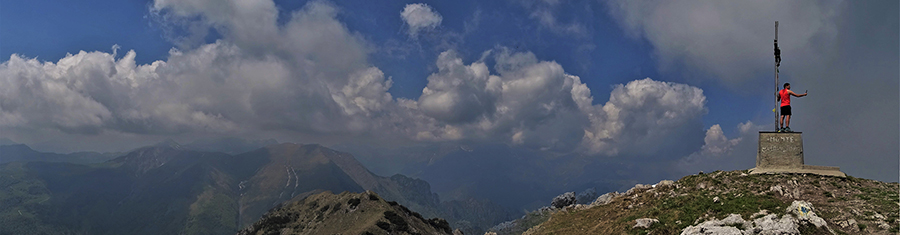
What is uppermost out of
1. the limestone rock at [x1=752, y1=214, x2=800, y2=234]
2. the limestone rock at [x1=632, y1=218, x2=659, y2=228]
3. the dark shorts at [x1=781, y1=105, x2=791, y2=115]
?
the dark shorts at [x1=781, y1=105, x2=791, y2=115]

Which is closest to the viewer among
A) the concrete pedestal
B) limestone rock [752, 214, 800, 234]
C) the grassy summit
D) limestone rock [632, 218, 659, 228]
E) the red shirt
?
Answer: limestone rock [752, 214, 800, 234]

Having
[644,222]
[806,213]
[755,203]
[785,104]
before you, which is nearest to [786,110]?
[785,104]

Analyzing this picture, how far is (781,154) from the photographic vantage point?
136 ft

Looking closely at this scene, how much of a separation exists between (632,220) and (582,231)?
274 inches

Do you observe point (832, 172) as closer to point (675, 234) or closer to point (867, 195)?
point (867, 195)

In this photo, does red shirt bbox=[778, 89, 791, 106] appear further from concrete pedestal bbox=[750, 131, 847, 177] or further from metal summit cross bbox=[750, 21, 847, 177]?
concrete pedestal bbox=[750, 131, 847, 177]

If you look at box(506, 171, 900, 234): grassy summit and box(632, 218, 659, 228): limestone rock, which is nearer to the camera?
box(506, 171, 900, 234): grassy summit

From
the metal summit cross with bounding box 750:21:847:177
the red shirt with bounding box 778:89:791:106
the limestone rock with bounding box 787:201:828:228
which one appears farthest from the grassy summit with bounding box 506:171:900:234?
the red shirt with bounding box 778:89:791:106

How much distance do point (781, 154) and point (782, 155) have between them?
0.41ft

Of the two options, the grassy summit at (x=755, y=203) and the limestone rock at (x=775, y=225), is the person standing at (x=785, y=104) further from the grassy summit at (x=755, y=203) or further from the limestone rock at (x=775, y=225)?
the limestone rock at (x=775, y=225)

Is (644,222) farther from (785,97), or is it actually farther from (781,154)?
(785,97)

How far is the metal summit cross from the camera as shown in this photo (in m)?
40.2

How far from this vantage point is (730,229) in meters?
29.1

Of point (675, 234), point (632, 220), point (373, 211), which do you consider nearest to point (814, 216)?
point (675, 234)
